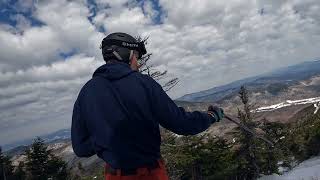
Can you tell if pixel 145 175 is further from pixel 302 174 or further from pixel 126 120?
pixel 302 174

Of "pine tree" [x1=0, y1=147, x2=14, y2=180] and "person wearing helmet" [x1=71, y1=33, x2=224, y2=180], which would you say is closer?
"person wearing helmet" [x1=71, y1=33, x2=224, y2=180]

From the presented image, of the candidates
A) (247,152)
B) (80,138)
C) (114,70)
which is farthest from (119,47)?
(247,152)

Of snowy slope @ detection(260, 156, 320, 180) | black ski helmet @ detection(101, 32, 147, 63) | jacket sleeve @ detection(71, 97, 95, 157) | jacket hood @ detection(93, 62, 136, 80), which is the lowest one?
snowy slope @ detection(260, 156, 320, 180)

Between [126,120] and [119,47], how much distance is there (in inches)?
27.8

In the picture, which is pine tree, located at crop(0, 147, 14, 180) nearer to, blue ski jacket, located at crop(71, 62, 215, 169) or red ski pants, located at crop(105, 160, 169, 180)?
blue ski jacket, located at crop(71, 62, 215, 169)

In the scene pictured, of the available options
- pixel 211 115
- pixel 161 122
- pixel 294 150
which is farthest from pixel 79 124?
pixel 294 150

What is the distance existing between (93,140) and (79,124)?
0.27 metres

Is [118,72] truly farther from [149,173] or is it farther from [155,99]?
[149,173]

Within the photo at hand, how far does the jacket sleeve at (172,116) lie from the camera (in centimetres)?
326

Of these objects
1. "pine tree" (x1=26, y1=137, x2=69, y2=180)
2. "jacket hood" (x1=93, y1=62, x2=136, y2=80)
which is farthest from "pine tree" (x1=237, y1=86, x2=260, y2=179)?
"jacket hood" (x1=93, y1=62, x2=136, y2=80)

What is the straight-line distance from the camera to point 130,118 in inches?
126

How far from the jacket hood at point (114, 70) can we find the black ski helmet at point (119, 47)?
0.08m

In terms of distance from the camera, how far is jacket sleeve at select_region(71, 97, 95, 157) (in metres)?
3.54

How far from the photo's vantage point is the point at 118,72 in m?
3.42
